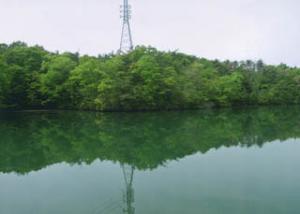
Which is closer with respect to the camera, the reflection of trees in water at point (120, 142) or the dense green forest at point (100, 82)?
the reflection of trees in water at point (120, 142)

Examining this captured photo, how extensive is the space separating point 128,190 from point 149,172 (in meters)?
1.70

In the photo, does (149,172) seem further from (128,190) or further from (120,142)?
(120,142)

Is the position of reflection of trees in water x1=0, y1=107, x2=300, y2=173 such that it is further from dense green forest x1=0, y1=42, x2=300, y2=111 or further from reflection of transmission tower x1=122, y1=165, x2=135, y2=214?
dense green forest x1=0, y1=42, x2=300, y2=111

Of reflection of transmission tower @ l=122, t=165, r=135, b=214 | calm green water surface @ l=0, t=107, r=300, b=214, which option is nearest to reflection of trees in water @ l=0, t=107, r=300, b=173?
calm green water surface @ l=0, t=107, r=300, b=214

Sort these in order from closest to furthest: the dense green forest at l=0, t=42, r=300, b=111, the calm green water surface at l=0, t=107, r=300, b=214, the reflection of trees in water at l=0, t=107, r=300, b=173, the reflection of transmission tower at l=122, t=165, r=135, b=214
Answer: the reflection of transmission tower at l=122, t=165, r=135, b=214 < the calm green water surface at l=0, t=107, r=300, b=214 < the reflection of trees in water at l=0, t=107, r=300, b=173 < the dense green forest at l=0, t=42, r=300, b=111

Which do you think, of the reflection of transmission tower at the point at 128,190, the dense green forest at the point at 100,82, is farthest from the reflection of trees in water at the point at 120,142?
the dense green forest at the point at 100,82

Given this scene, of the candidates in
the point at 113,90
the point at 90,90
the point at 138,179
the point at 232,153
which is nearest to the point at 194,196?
the point at 138,179

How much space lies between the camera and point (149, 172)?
343 inches

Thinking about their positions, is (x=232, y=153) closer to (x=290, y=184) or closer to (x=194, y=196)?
(x=290, y=184)

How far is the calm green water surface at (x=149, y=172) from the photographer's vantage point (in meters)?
6.05

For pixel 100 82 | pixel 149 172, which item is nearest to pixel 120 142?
pixel 149 172

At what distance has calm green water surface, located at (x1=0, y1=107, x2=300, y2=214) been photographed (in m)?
6.05

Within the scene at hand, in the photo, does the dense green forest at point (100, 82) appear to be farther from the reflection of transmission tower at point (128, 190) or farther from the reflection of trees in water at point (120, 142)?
the reflection of transmission tower at point (128, 190)

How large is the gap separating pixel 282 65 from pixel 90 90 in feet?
107
